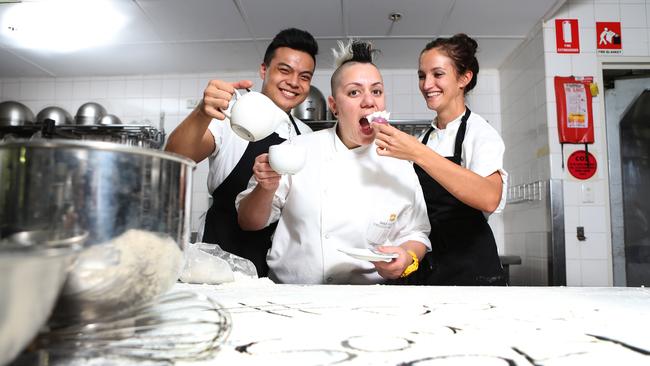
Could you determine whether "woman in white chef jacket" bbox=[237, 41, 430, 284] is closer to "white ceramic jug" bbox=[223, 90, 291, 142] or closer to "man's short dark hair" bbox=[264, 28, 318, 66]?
"white ceramic jug" bbox=[223, 90, 291, 142]

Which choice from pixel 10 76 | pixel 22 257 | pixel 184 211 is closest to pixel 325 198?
pixel 184 211

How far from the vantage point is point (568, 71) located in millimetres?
2896

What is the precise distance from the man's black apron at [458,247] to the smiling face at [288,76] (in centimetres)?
65

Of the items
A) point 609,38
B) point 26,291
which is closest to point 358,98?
point 26,291

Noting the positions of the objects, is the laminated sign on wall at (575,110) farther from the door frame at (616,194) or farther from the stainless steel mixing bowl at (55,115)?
the stainless steel mixing bowl at (55,115)

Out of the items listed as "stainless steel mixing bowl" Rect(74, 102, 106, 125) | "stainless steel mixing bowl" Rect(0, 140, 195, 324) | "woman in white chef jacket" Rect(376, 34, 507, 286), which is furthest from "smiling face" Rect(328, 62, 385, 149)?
"stainless steel mixing bowl" Rect(74, 102, 106, 125)

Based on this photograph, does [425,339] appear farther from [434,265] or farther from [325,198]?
[434,265]

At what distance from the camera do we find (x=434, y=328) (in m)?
0.58

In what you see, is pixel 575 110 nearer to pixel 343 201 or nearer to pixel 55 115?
pixel 343 201

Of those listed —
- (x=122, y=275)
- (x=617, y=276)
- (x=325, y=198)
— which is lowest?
(x=617, y=276)

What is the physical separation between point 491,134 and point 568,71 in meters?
Answer: 1.69

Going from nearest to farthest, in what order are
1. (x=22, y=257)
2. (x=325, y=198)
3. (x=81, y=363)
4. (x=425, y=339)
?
(x=22, y=257) < (x=81, y=363) < (x=425, y=339) < (x=325, y=198)

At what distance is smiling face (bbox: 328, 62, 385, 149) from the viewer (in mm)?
1457

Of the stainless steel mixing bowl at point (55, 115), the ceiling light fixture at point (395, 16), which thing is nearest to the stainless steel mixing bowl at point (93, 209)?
the ceiling light fixture at point (395, 16)
